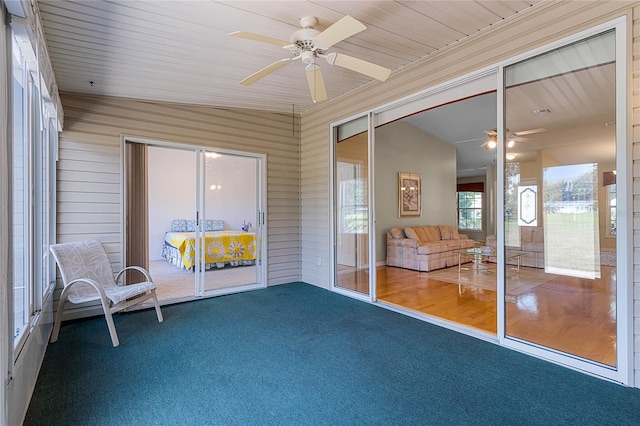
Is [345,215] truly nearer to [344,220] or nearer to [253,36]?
[344,220]

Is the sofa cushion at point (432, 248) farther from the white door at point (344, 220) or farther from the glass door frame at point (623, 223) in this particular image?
the glass door frame at point (623, 223)

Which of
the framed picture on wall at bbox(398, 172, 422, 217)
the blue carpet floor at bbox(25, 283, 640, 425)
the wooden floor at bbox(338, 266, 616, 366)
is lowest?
the blue carpet floor at bbox(25, 283, 640, 425)

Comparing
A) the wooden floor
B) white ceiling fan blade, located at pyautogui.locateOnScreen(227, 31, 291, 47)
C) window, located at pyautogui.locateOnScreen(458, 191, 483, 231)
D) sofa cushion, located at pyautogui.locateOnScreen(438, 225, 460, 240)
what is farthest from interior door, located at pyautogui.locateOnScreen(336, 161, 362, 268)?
window, located at pyautogui.locateOnScreen(458, 191, 483, 231)

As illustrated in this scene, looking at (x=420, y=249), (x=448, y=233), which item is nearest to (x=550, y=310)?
(x=420, y=249)

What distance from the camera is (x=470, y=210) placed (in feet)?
37.6

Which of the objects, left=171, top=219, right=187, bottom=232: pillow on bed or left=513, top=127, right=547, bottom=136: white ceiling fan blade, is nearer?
left=513, top=127, right=547, bottom=136: white ceiling fan blade

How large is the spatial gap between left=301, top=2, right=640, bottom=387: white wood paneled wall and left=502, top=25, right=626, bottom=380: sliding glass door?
0.39ft

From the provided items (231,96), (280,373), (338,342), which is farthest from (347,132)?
(280,373)

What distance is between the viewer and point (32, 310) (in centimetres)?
241

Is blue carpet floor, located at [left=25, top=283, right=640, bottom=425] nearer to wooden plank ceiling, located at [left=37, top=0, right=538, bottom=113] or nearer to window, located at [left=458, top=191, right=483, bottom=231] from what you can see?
wooden plank ceiling, located at [left=37, top=0, right=538, bottom=113]

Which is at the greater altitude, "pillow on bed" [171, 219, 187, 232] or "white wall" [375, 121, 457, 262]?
"white wall" [375, 121, 457, 262]

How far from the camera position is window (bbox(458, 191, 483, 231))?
36.9 feet

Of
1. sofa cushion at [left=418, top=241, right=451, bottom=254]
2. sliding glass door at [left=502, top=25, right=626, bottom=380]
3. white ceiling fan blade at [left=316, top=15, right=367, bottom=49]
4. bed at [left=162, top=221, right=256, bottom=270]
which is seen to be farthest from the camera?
sofa cushion at [left=418, top=241, right=451, bottom=254]

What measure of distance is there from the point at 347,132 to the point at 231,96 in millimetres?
1743
